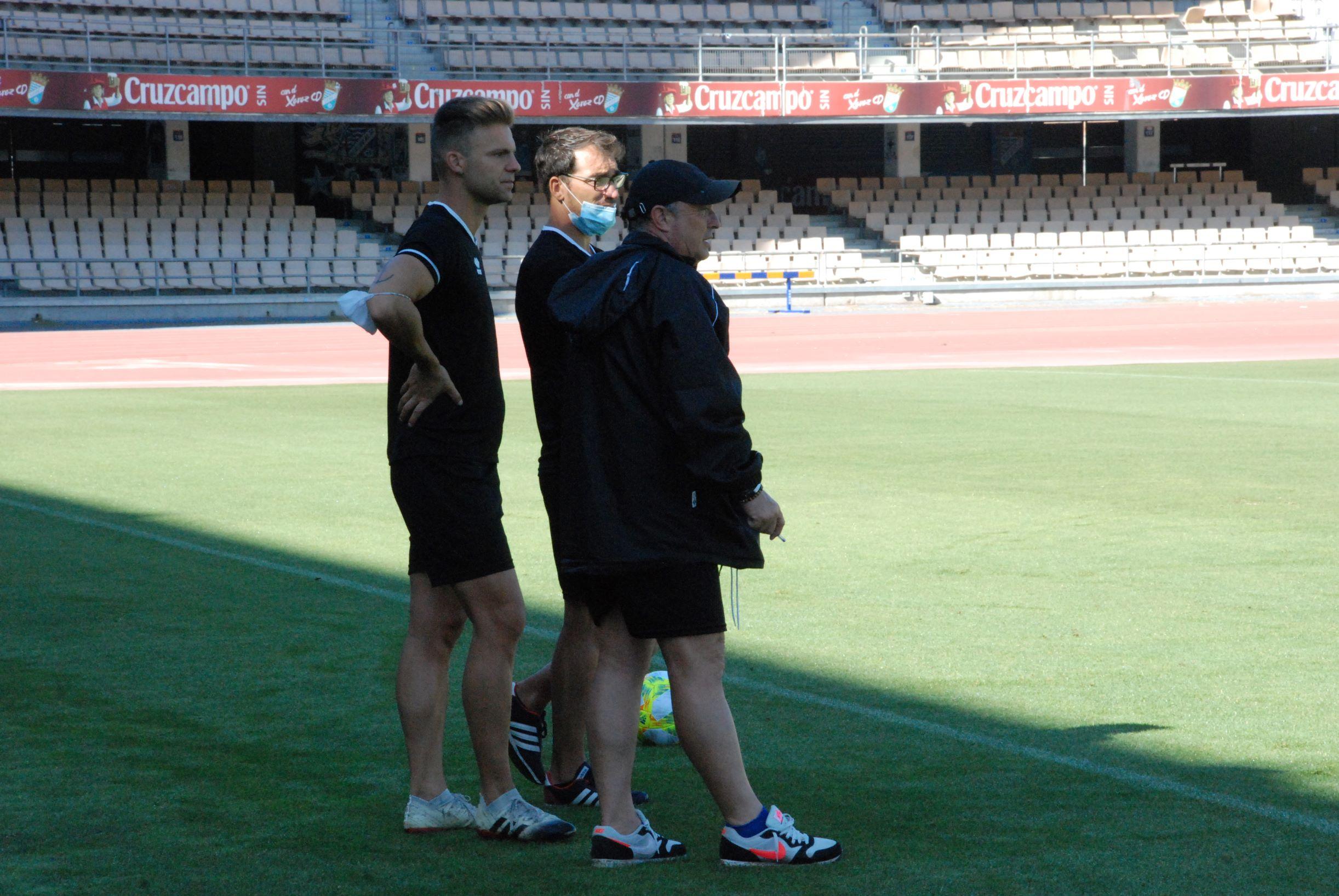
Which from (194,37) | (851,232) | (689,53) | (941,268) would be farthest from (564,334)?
(689,53)

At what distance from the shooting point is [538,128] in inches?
1738

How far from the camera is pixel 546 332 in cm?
472

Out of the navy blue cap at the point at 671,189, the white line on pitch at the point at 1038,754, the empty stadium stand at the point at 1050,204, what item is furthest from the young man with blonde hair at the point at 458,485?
the empty stadium stand at the point at 1050,204

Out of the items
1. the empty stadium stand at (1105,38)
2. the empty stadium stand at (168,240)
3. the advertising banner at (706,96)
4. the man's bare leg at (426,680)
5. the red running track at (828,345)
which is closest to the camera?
the man's bare leg at (426,680)

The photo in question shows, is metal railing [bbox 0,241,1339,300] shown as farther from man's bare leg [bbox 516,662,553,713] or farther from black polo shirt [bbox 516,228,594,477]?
black polo shirt [bbox 516,228,594,477]

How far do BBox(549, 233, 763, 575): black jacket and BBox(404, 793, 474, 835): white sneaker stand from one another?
33.3 inches

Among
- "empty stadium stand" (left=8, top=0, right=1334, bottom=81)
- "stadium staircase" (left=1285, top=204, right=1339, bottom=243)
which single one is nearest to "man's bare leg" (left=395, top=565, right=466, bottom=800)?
"empty stadium stand" (left=8, top=0, right=1334, bottom=81)

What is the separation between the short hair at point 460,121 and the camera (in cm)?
442

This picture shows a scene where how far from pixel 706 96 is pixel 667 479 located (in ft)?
122

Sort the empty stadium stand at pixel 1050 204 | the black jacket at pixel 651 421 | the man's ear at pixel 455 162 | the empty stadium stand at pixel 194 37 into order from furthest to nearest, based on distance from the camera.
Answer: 1. the empty stadium stand at pixel 1050 204
2. the empty stadium stand at pixel 194 37
3. the man's ear at pixel 455 162
4. the black jacket at pixel 651 421

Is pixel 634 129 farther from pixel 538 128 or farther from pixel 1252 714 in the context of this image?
pixel 1252 714

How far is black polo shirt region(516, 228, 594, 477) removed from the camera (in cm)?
467

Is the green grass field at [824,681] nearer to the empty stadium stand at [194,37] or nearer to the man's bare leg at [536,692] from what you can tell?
the man's bare leg at [536,692]

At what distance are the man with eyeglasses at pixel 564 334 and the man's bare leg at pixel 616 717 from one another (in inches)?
14.2
